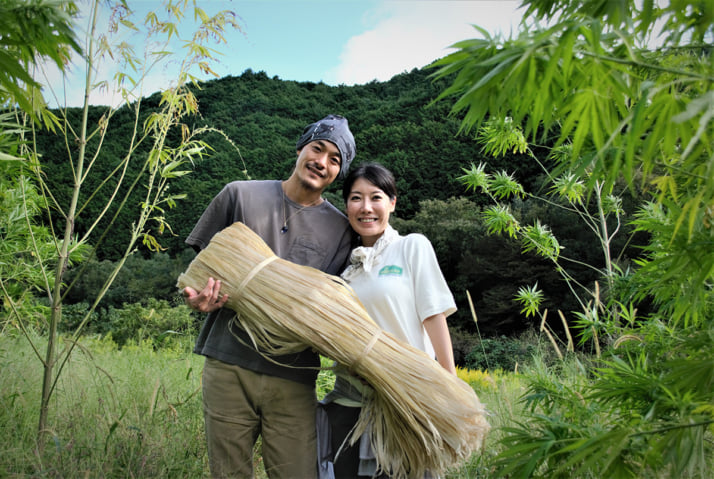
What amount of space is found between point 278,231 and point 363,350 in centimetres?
69

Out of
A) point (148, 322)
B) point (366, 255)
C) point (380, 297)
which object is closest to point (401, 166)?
point (148, 322)

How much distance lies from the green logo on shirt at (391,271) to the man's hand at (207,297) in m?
0.60

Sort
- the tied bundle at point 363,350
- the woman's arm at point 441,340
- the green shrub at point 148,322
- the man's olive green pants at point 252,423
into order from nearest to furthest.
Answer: the tied bundle at point 363,350 → the woman's arm at point 441,340 → the man's olive green pants at point 252,423 → the green shrub at point 148,322

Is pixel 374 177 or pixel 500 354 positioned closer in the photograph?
pixel 374 177

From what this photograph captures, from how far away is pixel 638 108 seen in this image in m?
0.86

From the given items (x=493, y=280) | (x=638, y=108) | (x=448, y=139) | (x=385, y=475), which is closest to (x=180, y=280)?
(x=385, y=475)

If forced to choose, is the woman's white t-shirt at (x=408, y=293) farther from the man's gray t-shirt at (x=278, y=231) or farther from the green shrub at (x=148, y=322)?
the green shrub at (x=148, y=322)

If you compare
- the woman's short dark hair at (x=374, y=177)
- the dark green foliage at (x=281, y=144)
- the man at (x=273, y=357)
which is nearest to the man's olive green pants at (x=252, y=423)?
the man at (x=273, y=357)

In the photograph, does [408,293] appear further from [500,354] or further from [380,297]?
[500,354]

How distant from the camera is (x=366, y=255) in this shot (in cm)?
189

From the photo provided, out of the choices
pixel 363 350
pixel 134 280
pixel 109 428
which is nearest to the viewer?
pixel 363 350

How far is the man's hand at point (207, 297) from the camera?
168 cm

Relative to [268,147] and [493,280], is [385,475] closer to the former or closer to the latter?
[493,280]

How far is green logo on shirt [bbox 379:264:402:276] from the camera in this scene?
183 cm
